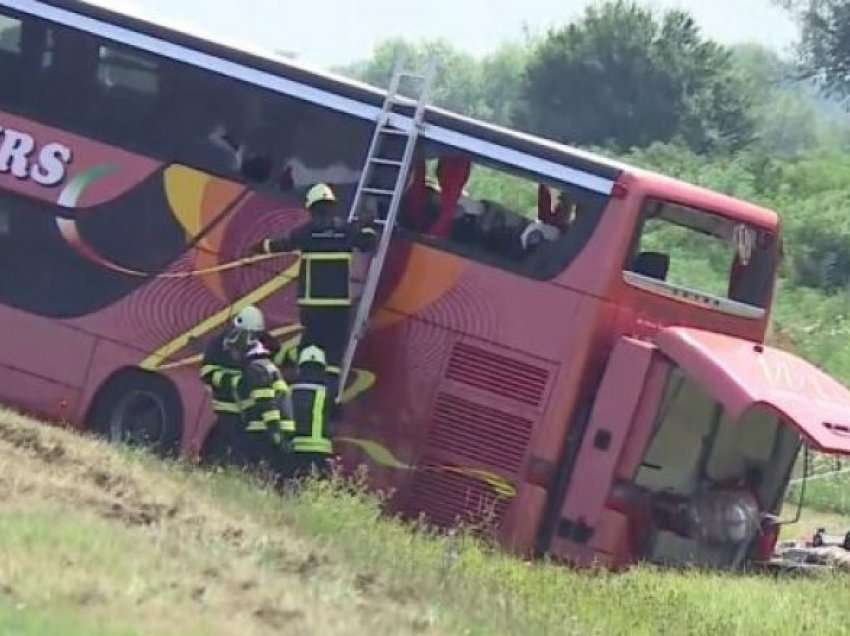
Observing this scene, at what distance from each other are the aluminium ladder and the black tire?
1.39 m

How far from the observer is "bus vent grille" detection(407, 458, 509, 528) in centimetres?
1422

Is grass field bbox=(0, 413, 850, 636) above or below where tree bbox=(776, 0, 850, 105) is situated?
below

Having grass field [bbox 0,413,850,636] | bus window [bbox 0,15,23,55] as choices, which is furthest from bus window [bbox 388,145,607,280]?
bus window [bbox 0,15,23,55]

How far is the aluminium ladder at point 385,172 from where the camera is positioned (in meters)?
14.2

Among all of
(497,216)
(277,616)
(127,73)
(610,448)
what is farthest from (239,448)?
(277,616)

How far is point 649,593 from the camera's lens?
1140 centimetres

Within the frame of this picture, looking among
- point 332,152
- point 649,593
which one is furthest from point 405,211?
point 649,593

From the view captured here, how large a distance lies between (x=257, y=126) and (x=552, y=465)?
10.5ft

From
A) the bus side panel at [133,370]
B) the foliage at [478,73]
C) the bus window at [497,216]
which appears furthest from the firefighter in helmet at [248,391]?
the foliage at [478,73]

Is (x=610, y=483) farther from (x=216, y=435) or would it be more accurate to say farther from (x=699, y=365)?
(x=216, y=435)

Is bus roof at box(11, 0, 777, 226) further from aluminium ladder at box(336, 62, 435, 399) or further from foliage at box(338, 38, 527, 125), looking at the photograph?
foliage at box(338, 38, 527, 125)

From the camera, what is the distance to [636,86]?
6556cm

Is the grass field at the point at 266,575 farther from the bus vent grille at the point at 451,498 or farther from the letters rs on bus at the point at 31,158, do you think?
the letters rs on bus at the point at 31,158

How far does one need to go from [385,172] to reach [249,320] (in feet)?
4.73
